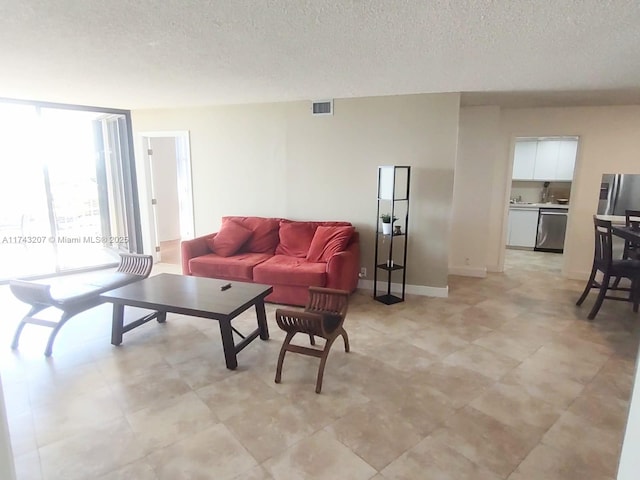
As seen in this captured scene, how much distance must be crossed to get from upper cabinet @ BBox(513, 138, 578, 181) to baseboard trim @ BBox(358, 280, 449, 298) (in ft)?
12.1

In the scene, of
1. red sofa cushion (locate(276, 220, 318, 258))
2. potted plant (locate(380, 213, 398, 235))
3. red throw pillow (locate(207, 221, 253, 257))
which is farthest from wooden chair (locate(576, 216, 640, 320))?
red throw pillow (locate(207, 221, 253, 257))

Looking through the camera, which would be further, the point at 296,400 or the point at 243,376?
the point at 243,376

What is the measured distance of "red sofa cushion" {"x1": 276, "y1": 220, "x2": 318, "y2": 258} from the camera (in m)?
4.57

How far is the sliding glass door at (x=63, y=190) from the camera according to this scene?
4.96 metres

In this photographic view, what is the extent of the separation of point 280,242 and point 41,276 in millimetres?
3477

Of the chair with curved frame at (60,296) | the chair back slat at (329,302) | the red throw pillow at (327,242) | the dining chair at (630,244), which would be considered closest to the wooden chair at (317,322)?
the chair back slat at (329,302)

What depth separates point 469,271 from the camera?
5.34 metres

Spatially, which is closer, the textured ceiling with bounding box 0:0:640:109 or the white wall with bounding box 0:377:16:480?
the white wall with bounding box 0:377:16:480

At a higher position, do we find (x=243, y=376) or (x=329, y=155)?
(x=329, y=155)

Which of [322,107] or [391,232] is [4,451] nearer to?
[391,232]

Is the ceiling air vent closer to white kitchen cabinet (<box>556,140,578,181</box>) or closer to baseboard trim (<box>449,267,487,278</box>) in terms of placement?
baseboard trim (<box>449,267,487,278</box>)

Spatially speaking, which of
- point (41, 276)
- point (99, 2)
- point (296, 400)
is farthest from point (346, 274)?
point (41, 276)

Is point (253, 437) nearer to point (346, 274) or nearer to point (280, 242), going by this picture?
point (346, 274)

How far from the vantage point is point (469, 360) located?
296cm
